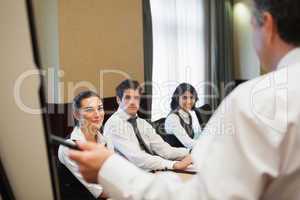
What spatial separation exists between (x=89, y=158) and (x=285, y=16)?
1.58ft

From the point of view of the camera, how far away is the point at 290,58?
685 millimetres

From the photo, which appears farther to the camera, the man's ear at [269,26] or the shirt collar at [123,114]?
the shirt collar at [123,114]

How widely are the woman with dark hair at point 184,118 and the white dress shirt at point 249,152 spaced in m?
2.28

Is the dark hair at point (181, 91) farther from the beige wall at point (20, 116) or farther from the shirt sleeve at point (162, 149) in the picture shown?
the beige wall at point (20, 116)

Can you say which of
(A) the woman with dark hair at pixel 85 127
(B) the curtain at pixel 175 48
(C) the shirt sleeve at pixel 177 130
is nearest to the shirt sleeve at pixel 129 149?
(A) the woman with dark hair at pixel 85 127

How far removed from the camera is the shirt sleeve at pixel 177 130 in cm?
289

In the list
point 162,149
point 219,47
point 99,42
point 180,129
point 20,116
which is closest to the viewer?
point 20,116

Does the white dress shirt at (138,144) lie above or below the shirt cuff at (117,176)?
below

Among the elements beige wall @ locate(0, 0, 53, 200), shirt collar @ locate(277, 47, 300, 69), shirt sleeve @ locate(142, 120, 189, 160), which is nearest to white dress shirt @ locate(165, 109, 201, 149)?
shirt sleeve @ locate(142, 120, 189, 160)

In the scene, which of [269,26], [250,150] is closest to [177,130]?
[269,26]

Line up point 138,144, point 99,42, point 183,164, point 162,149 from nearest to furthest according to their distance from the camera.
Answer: point 183,164
point 138,144
point 162,149
point 99,42

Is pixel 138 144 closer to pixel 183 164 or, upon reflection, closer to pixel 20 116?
pixel 183 164

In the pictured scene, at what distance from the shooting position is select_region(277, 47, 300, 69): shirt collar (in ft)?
2.22

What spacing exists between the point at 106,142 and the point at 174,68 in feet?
7.95
